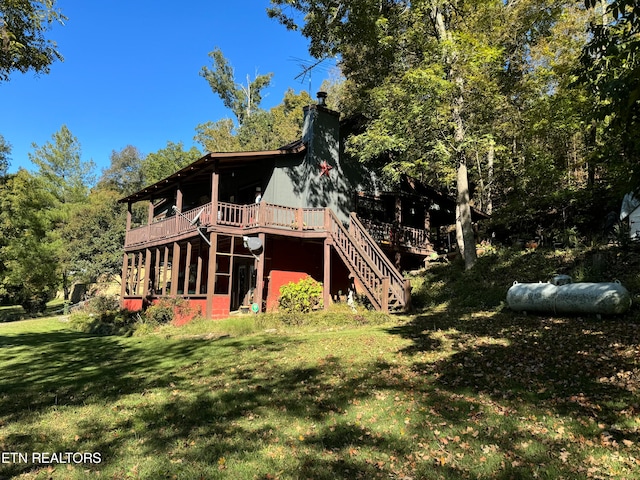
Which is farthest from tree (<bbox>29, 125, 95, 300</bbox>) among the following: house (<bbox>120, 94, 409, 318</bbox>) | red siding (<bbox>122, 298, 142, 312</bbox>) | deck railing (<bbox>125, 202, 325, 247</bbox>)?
deck railing (<bbox>125, 202, 325, 247</bbox>)

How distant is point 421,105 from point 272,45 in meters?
16.3

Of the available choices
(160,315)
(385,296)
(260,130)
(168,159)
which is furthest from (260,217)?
(168,159)

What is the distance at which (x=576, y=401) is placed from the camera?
4.89 meters

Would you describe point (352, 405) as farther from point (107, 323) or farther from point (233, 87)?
point (233, 87)

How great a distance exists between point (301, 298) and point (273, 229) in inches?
115

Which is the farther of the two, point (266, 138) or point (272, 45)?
point (266, 138)

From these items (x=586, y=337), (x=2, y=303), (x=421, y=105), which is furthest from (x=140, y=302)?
(x=2, y=303)

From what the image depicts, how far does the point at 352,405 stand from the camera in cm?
530

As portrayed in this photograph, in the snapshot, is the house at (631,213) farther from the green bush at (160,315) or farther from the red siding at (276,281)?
the green bush at (160,315)

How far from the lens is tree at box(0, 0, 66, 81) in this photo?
9049 millimetres

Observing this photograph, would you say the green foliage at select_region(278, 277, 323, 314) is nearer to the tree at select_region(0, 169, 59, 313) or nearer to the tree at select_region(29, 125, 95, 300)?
the tree at select_region(0, 169, 59, 313)

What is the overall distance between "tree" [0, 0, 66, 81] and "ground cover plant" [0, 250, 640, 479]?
6.99 metres

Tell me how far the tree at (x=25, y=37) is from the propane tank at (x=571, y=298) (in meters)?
13.0

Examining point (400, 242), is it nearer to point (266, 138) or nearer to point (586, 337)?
point (586, 337)
